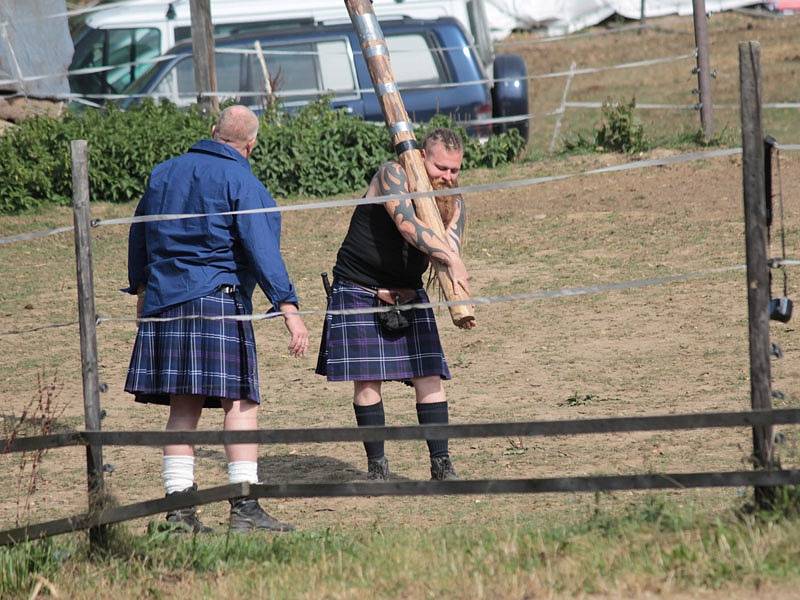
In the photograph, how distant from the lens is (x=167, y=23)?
1534cm

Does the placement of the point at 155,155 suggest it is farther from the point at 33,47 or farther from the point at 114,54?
the point at 33,47

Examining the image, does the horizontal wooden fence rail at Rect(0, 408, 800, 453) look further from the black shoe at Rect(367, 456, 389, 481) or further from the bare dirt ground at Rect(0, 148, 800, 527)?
the black shoe at Rect(367, 456, 389, 481)

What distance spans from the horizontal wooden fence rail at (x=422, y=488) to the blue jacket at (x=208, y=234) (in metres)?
0.86

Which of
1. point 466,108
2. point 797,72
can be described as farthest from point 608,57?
point 466,108

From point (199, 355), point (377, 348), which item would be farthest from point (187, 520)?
point (377, 348)

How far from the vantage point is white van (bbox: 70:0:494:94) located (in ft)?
49.8

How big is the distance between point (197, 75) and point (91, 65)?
9.28 ft

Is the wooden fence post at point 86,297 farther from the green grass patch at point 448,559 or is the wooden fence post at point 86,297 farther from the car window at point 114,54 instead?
the car window at point 114,54

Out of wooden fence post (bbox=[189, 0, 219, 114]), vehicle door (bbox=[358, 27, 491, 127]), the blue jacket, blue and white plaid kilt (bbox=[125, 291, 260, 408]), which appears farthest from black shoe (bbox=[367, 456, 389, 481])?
vehicle door (bbox=[358, 27, 491, 127])

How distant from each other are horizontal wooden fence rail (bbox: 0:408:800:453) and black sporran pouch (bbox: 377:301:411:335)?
129 centimetres

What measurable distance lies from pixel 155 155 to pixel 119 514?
808cm

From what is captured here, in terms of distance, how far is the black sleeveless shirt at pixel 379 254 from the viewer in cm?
587

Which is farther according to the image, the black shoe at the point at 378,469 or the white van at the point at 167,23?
the white van at the point at 167,23

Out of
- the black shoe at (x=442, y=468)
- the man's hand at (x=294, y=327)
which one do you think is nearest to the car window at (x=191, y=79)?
the black shoe at (x=442, y=468)
